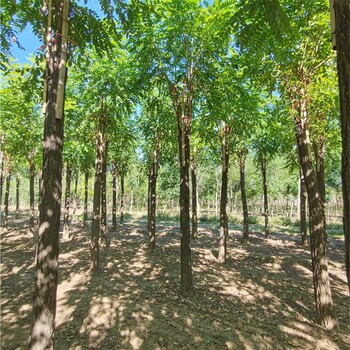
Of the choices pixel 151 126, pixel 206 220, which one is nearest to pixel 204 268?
pixel 151 126

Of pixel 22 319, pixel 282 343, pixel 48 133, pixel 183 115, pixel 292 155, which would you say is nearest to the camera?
pixel 48 133

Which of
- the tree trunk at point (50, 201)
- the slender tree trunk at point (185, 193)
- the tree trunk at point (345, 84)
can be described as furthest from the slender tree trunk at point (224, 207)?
the tree trunk at point (345, 84)

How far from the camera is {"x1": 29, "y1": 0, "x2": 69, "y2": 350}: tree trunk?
4.04 m

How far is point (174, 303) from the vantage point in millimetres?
7785

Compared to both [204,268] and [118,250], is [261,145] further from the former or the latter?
[118,250]

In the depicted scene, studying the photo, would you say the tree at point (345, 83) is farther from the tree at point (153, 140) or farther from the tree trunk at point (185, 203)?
the tree at point (153, 140)

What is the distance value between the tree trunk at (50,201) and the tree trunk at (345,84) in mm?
3550

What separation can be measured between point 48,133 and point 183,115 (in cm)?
492

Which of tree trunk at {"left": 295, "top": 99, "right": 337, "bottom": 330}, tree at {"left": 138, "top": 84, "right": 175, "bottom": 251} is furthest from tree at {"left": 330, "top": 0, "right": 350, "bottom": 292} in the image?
tree at {"left": 138, "top": 84, "right": 175, "bottom": 251}

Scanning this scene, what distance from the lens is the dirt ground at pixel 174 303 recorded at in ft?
20.1

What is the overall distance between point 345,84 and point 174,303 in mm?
7124

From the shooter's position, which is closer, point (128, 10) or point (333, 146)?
point (128, 10)

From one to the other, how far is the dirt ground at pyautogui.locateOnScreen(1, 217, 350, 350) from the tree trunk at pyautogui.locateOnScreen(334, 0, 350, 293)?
5101 millimetres

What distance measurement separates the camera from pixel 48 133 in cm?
423
